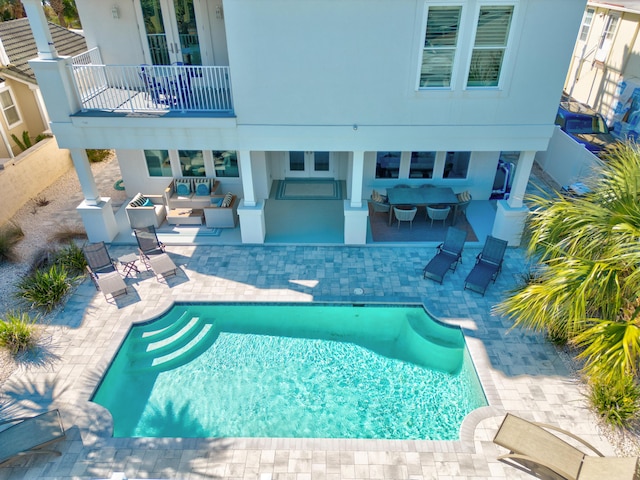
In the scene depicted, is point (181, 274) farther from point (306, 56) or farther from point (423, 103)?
point (423, 103)

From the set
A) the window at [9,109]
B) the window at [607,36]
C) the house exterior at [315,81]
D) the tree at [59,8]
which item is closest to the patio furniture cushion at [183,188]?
the house exterior at [315,81]

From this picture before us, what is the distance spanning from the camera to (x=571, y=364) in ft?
31.5

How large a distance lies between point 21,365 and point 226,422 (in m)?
5.03

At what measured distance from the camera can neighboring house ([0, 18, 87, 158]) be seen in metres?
18.2

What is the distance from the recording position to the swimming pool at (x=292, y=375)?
8.73 m

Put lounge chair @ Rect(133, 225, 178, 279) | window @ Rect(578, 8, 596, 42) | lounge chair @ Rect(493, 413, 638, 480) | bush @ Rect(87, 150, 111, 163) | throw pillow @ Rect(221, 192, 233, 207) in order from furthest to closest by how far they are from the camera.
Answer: window @ Rect(578, 8, 596, 42), bush @ Rect(87, 150, 111, 163), throw pillow @ Rect(221, 192, 233, 207), lounge chair @ Rect(133, 225, 178, 279), lounge chair @ Rect(493, 413, 638, 480)

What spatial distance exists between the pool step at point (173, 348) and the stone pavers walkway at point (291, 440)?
71 cm

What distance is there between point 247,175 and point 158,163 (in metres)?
4.75

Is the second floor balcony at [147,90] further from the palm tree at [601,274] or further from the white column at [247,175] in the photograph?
the palm tree at [601,274]

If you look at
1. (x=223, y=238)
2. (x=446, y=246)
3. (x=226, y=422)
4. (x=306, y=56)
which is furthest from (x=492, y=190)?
(x=226, y=422)

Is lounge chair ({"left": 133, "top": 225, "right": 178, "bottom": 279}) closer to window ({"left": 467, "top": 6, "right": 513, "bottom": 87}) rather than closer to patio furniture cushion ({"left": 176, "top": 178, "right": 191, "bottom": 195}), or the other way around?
patio furniture cushion ({"left": 176, "top": 178, "right": 191, "bottom": 195})

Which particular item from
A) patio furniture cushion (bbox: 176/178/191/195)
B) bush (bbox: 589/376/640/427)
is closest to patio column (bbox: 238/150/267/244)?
patio furniture cushion (bbox: 176/178/191/195)

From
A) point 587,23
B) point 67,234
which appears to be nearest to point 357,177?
point 67,234

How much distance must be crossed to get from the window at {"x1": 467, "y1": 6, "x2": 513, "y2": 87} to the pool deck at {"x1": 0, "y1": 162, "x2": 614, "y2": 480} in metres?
5.14
